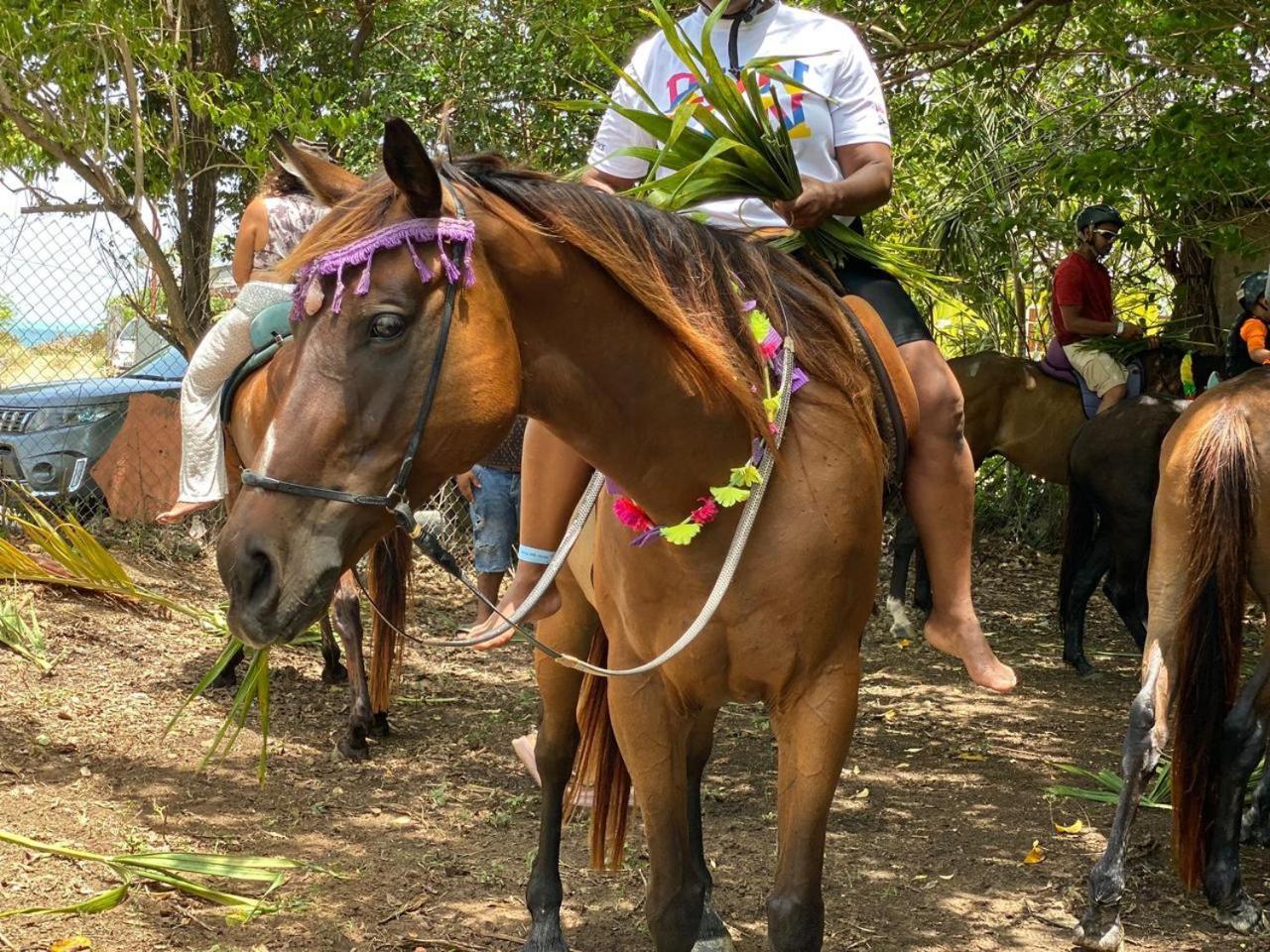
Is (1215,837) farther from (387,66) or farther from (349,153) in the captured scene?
(387,66)

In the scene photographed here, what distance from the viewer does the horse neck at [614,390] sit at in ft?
7.92

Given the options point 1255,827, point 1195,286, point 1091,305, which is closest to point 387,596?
point 1255,827

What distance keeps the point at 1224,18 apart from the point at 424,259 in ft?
20.8

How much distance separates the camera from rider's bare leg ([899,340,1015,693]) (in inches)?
125

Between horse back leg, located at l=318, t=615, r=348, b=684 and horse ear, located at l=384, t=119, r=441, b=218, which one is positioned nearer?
horse ear, located at l=384, t=119, r=441, b=218

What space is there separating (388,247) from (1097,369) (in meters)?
8.36

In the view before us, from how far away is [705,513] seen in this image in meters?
2.65

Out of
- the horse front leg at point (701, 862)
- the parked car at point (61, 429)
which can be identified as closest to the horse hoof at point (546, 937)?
the horse front leg at point (701, 862)

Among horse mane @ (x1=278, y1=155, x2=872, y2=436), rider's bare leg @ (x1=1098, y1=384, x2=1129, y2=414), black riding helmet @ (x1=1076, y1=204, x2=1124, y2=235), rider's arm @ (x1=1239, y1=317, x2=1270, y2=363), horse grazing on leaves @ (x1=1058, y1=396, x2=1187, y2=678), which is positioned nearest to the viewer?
horse mane @ (x1=278, y1=155, x2=872, y2=436)

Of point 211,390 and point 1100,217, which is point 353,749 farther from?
point 1100,217

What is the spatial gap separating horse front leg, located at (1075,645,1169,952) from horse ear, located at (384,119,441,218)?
10.1 feet

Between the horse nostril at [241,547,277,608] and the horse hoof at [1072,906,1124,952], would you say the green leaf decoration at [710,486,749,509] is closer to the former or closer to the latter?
the horse nostril at [241,547,277,608]

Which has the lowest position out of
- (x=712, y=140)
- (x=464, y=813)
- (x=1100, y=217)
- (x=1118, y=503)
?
(x=464, y=813)

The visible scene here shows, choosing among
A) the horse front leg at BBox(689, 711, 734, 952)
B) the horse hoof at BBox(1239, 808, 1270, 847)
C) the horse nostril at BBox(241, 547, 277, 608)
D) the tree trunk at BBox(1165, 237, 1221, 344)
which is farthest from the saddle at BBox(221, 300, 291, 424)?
the tree trunk at BBox(1165, 237, 1221, 344)
